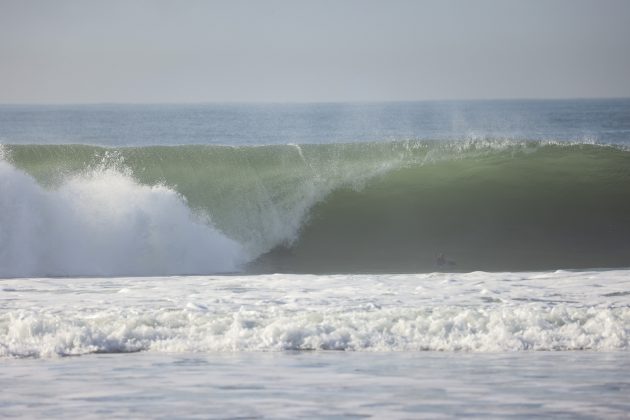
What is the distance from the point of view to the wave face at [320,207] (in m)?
13.9

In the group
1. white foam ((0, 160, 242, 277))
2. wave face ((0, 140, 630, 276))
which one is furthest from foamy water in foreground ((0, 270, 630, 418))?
wave face ((0, 140, 630, 276))

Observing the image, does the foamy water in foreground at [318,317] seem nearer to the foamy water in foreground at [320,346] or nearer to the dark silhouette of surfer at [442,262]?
the foamy water in foreground at [320,346]

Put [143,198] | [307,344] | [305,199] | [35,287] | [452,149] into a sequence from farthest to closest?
[452,149]
[305,199]
[143,198]
[35,287]
[307,344]

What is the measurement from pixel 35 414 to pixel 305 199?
10.7 m

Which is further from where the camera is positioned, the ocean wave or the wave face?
the wave face

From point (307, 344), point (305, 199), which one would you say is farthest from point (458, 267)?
point (307, 344)

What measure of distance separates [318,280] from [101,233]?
409cm

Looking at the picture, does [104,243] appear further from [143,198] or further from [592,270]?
[592,270]

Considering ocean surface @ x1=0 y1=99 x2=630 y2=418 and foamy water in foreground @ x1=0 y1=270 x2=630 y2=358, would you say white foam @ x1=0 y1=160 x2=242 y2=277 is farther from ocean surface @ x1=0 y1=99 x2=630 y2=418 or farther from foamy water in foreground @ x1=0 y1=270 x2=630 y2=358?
foamy water in foreground @ x1=0 y1=270 x2=630 y2=358

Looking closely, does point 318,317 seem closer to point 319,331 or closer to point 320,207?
point 319,331

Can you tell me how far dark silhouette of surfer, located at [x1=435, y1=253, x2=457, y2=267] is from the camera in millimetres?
13994

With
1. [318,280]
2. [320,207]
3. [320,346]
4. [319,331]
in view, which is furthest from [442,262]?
[320,346]

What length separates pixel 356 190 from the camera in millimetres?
17312

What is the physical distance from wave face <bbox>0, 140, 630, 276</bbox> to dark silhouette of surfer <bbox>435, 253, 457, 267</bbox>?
6 cm
